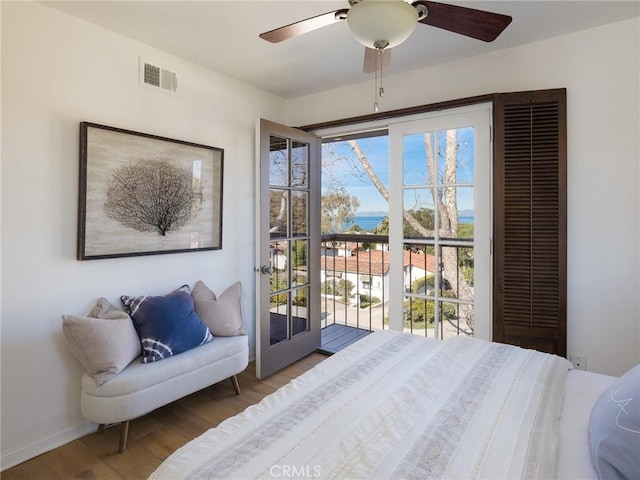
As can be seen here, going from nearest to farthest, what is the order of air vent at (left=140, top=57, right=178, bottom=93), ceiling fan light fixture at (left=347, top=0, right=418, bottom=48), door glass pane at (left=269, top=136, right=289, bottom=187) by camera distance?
ceiling fan light fixture at (left=347, top=0, right=418, bottom=48) → air vent at (left=140, top=57, right=178, bottom=93) → door glass pane at (left=269, top=136, right=289, bottom=187)

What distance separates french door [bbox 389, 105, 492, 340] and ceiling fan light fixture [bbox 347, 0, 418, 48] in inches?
62.0

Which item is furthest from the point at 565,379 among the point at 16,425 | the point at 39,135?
the point at 39,135

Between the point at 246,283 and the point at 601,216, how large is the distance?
270 centimetres

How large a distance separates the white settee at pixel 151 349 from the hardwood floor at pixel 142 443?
97 millimetres

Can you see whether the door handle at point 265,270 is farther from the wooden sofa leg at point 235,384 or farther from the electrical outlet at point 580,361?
the electrical outlet at point 580,361

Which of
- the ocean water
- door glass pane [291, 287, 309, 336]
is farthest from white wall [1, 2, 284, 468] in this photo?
the ocean water

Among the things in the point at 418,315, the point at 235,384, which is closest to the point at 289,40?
the point at 418,315

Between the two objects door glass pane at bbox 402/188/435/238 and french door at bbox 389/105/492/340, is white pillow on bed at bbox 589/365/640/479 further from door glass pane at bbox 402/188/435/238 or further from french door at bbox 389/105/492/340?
door glass pane at bbox 402/188/435/238

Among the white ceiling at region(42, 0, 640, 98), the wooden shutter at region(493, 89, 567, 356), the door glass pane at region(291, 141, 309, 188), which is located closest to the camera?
the white ceiling at region(42, 0, 640, 98)

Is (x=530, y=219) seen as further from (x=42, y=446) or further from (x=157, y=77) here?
(x=42, y=446)

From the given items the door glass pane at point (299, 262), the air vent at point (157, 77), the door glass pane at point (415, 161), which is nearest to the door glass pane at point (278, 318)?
the door glass pane at point (299, 262)

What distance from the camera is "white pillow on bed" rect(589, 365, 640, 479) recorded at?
0.88 metres

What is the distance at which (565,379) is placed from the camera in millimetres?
1543

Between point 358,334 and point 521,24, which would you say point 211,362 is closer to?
point 358,334
